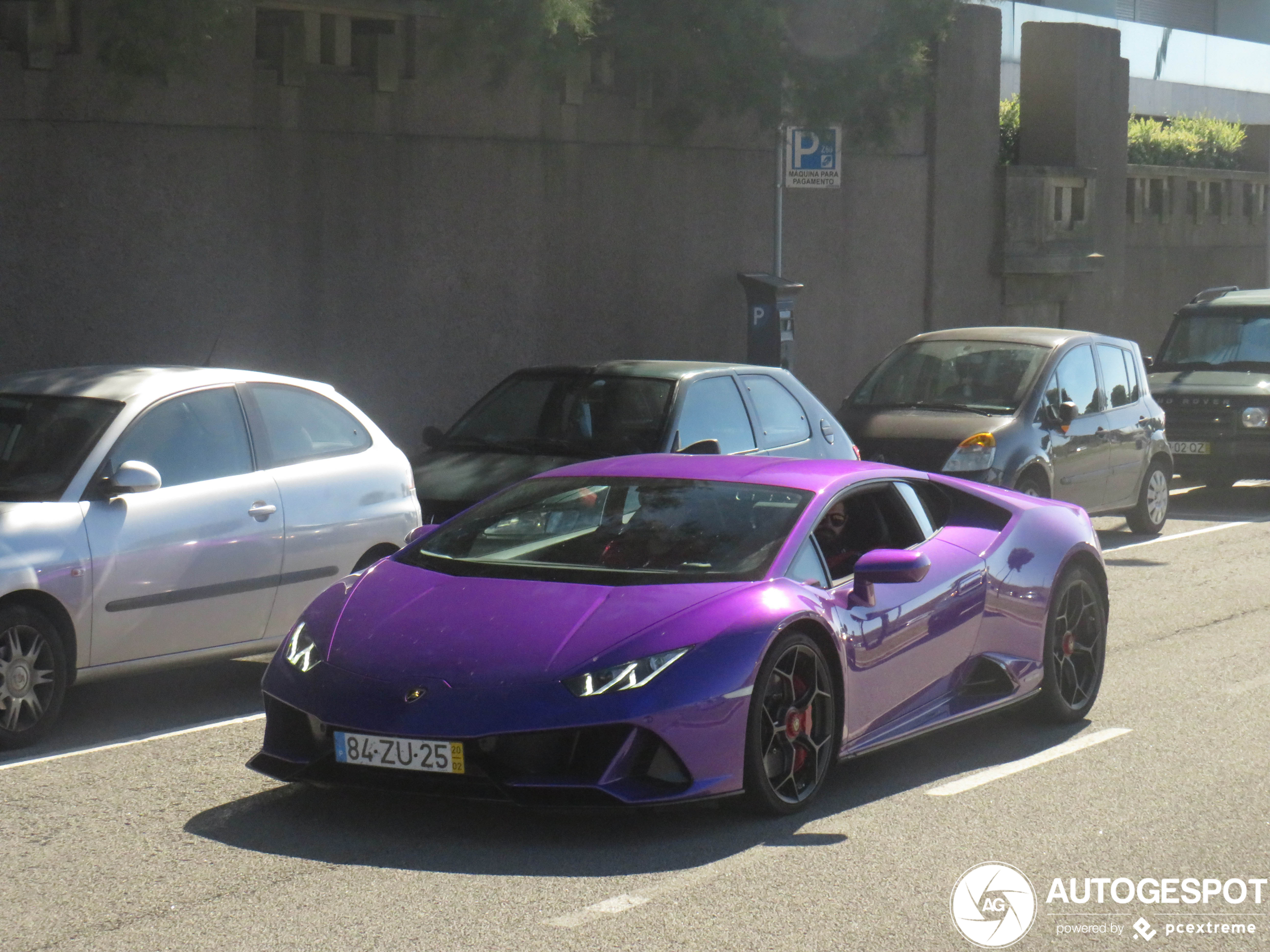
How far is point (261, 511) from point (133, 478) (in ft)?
2.51

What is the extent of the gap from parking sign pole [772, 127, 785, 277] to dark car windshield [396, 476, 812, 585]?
36.5 feet

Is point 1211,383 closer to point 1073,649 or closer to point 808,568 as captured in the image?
point 1073,649

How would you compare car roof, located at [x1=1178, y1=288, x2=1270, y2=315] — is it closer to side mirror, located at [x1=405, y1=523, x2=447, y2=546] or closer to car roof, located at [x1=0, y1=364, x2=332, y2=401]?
car roof, located at [x1=0, y1=364, x2=332, y2=401]

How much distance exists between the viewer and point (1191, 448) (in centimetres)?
1722

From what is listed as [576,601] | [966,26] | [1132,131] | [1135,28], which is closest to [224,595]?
[576,601]

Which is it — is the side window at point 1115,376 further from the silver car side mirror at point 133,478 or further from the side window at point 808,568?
the silver car side mirror at point 133,478

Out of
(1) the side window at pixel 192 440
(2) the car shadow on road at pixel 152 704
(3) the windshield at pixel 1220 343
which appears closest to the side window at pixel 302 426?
(1) the side window at pixel 192 440

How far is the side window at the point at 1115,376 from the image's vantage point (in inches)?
578

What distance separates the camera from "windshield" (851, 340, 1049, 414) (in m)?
13.8

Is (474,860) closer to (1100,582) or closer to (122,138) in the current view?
(1100,582)

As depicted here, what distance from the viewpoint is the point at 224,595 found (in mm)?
7930

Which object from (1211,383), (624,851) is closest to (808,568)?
(624,851)

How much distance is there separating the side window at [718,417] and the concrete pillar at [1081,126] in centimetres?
1305

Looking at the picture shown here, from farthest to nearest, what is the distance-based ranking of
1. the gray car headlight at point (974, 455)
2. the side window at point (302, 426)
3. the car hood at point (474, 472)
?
the gray car headlight at point (974, 455) → the car hood at point (474, 472) → the side window at point (302, 426)
